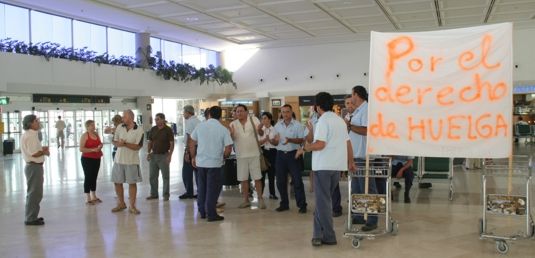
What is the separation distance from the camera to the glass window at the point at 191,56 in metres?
25.4

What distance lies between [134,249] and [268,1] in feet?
43.4

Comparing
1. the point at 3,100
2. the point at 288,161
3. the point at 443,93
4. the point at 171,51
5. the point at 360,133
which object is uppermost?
the point at 171,51

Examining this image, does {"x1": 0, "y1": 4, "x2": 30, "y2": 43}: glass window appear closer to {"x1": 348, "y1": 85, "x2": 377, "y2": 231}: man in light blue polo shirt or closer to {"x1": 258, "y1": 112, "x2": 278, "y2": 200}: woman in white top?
{"x1": 258, "y1": 112, "x2": 278, "y2": 200}: woman in white top

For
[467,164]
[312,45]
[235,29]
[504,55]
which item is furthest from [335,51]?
[504,55]

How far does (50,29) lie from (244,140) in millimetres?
14604

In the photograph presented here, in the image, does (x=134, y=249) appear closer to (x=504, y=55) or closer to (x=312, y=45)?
(x=504, y=55)

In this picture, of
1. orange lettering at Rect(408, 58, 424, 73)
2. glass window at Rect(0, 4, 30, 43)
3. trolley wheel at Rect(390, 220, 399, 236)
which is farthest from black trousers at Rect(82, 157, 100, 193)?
glass window at Rect(0, 4, 30, 43)

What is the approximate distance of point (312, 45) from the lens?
2498cm

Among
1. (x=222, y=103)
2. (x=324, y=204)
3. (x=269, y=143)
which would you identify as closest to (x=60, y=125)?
(x=222, y=103)

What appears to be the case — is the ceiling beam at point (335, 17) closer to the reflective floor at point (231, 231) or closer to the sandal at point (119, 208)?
the reflective floor at point (231, 231)

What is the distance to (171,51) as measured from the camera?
24.5 metres

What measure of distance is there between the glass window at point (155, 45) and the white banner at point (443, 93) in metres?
19.5

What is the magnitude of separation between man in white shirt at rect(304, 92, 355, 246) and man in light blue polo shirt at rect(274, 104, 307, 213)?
5.69 feet

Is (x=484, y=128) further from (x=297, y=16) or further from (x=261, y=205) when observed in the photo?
(x=297, y=16)
